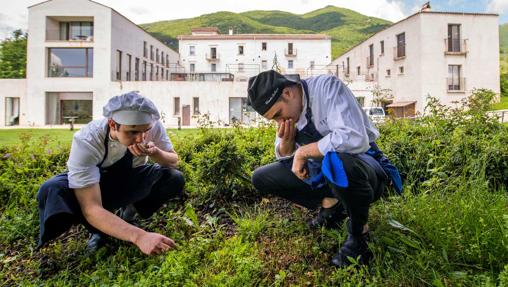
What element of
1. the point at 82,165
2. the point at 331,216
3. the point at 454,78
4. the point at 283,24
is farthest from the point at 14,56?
the point at 283,24

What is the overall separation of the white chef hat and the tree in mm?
42459

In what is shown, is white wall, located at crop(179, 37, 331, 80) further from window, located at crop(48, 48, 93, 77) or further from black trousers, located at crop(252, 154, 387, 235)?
black trousers, located at crop(252, 154, 387, 235)

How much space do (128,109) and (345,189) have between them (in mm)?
1390

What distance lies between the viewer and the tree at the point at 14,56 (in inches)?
1459

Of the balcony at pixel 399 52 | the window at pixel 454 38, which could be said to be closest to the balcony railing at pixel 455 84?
the window at pixel 454 38

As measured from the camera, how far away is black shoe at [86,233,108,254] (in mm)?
2516

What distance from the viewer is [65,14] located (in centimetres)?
3025

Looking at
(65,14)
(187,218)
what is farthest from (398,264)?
(65,14)

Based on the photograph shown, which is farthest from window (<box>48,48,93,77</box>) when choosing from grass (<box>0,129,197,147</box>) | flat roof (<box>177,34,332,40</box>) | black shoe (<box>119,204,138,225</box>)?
black shoe (<box>119,204,138,225</box>)

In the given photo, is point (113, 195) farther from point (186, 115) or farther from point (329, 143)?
point (186, 115)

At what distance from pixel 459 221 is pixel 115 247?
229 centimetres

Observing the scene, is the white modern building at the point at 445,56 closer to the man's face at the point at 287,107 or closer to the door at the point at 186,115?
the door at the point at 186,115

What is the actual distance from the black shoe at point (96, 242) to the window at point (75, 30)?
3296 centimetres

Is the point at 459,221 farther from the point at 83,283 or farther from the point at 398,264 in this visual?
the point at 83,283
